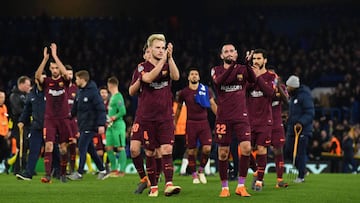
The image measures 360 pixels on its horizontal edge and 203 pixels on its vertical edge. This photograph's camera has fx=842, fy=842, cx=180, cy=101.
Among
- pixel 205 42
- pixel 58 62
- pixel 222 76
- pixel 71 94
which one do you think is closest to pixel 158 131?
pixel 222 76

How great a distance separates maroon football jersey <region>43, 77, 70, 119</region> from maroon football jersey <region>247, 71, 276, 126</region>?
392 cm

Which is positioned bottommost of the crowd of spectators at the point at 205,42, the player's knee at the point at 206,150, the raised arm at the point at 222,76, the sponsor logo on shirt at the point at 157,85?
the player's knee at the point at 206,150

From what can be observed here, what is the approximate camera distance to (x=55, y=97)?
16125 mm

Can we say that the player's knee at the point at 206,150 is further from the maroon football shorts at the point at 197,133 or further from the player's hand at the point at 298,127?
the player's hand at the point at 298,127

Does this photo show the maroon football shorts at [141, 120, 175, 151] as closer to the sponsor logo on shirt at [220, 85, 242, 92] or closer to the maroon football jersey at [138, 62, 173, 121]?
the maroon football jersey at [138, 62, 173, 121]

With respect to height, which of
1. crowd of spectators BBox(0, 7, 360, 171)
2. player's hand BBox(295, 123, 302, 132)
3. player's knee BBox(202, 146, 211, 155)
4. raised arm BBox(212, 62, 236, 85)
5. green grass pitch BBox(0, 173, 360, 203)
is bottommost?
green grass pitch BBox(0, 173, 360, 203)

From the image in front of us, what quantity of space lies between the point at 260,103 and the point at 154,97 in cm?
254

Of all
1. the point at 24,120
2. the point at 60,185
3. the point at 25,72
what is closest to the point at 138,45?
the point at 25,72

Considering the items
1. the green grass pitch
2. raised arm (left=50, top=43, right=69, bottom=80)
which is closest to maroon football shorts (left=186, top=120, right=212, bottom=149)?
the green grass pitch

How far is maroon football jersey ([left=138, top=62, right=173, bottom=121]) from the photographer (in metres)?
12.1

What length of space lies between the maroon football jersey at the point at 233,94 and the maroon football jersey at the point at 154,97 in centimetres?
83

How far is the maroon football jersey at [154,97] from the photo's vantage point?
12055 mm

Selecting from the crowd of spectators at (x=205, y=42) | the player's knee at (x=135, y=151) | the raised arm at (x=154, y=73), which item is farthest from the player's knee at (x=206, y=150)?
the crowd of spectators at (x=205, y=42)

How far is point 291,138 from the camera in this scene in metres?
16.8
